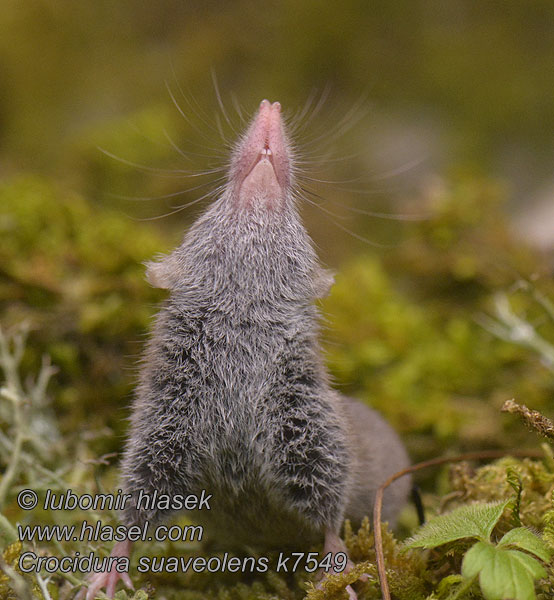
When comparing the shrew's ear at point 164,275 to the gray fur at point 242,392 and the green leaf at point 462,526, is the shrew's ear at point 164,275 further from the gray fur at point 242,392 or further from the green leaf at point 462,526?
the green leaf at point 462,526

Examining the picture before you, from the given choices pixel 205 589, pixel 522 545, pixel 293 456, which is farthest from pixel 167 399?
pixel 522 545

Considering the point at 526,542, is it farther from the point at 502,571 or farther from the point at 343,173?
the point at 343,173

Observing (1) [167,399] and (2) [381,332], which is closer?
(1) [167,399]

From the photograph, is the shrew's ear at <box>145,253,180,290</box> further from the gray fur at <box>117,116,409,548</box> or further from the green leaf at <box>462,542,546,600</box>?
the green leaf at <box>462,542,546,600</box>

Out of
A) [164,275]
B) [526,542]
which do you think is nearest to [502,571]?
[526,542]

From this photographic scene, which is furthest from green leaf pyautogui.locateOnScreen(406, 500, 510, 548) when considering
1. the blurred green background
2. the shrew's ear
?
the blurred green background

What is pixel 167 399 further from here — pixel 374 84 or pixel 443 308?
pixel 374 84
